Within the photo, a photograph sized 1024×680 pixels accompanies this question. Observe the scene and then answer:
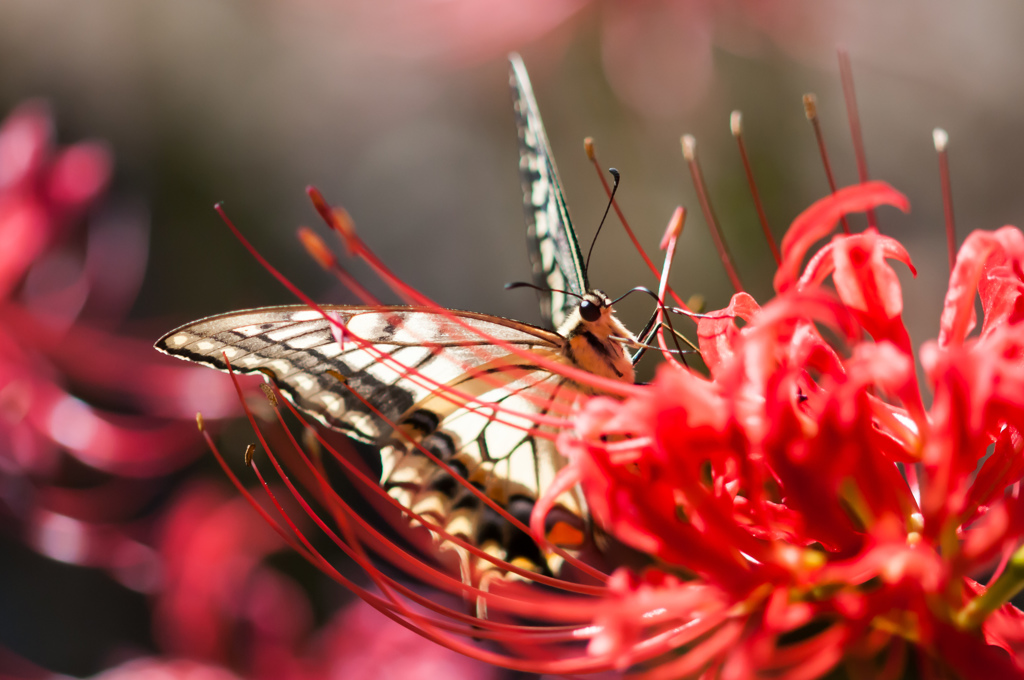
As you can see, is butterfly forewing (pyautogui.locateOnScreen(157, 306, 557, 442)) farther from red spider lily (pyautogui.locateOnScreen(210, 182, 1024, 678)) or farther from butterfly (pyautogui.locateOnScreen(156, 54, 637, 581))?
red spider lily (pyautogui.locateOnScreen(210, 182, 1024, 678))

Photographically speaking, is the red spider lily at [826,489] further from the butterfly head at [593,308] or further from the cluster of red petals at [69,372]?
the cluster of red petals at [69,372]

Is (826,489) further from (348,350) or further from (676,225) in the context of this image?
(348,350)

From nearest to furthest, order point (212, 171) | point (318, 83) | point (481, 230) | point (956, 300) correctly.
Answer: point (956, 300)
point (212, 171)
point (481, 230)
point (318, 83)

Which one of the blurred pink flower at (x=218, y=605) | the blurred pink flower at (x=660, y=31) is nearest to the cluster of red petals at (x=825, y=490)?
the blurred pink flower at (x=218, y=605)

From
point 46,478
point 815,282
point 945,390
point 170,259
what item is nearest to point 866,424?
point 945,390

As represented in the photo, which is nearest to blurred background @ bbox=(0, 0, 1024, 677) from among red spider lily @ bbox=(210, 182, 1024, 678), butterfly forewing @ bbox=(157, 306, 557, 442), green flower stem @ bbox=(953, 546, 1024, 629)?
butterfly forewing @ bbox=(157, 306, 557, 442)

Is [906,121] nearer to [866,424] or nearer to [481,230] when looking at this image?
[481,230]
